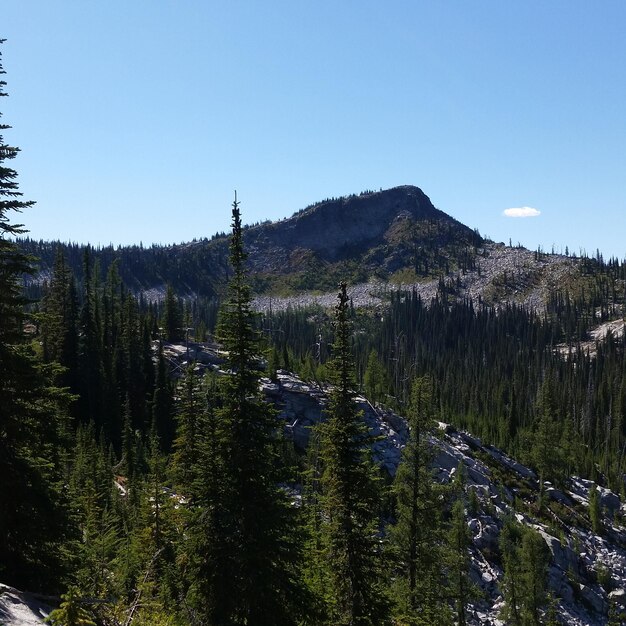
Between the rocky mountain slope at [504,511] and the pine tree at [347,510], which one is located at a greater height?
the pine tree at [347,510]

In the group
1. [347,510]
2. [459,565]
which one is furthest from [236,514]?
[459,565]

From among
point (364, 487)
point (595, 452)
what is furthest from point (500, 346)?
point (364, 487)

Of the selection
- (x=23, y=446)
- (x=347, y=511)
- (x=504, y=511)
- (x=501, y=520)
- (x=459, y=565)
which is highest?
(x=23, y=446)

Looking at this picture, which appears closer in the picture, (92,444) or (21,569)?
(21,569)

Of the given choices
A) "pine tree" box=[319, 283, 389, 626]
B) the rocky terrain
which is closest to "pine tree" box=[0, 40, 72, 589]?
"pine tree" box=[319, 283, 389, 626]

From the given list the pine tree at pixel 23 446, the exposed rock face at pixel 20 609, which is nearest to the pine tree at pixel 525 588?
the pine tree at pixel 23 446

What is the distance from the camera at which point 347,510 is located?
59.8 feet

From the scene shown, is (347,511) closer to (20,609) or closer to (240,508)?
(240,508)

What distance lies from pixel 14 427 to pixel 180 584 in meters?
7.89

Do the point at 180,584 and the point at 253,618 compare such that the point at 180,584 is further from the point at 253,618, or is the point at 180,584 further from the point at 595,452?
the point at 595,452

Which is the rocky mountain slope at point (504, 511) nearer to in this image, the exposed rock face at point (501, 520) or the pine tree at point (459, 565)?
the exposed rock face at point (501, 520)

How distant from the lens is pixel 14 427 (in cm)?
1397

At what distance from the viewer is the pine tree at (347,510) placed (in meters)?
18.0

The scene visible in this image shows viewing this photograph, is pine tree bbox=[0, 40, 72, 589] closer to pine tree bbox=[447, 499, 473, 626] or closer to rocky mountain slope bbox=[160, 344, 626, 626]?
pine tree bbox=[447, 499, 473, 626]
